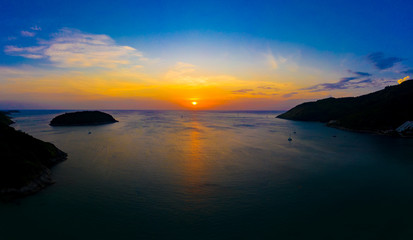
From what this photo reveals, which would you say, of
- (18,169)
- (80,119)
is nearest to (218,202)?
(18,169)

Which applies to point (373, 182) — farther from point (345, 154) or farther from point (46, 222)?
point (46, 222)

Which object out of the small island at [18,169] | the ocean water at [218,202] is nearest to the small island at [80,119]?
the small island at [18,169]

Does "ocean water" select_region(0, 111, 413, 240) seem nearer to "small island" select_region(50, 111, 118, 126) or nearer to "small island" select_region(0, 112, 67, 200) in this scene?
"small island" select_region(0, 112, 67, 200)

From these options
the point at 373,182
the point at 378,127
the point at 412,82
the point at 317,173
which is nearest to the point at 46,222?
the point at 317,173

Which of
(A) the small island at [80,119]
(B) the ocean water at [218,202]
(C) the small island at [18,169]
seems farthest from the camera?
(A) the small island at [80,119]

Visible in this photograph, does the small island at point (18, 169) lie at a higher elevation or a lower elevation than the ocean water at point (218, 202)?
higher

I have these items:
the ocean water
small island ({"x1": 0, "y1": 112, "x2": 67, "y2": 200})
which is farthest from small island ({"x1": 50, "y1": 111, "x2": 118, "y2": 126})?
the ocean water

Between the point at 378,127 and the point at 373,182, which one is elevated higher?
the point at 378,127

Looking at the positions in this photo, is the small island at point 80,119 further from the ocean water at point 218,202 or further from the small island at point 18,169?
the ocean water at point 218,202
